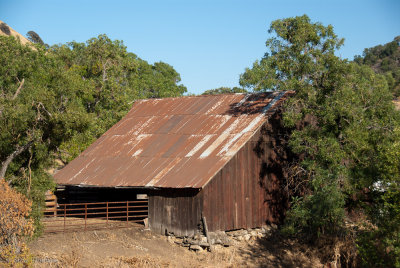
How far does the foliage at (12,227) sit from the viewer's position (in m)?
13.4

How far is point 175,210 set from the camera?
19453 millimetres

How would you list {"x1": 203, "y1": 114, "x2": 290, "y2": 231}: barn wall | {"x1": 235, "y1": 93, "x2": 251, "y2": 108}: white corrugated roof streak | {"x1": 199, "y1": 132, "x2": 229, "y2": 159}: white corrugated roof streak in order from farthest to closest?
{"x1": 235, "y1": 93, "x2": 251, "y2": 108}: white corrugated roof streak < {"x1": 199, "y1": 132, "x2": 229, "y2": 159}: white corrugated roof streak < {"x1": 203, "y1": 114, "x2": 290, "y2": 231}: barn wall

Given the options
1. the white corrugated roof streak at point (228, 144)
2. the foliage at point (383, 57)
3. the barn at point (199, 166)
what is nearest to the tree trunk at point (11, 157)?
the barn at point (199, 166)

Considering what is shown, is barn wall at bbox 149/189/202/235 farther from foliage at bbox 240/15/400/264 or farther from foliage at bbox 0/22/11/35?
foliage at bbox 0/22/11/35

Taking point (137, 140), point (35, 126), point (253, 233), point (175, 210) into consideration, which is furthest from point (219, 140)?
point (35, 126)

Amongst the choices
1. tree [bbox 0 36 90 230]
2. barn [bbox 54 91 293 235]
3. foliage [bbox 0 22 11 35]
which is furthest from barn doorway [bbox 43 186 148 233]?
foliage [bbox 0 22 11 35]

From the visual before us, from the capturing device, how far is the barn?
62.7 feet

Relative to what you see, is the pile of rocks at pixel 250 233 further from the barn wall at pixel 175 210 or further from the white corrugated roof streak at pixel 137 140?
the white corrugated roof streak at pixel 137 140

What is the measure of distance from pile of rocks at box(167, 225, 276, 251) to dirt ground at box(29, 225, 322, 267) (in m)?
0.18

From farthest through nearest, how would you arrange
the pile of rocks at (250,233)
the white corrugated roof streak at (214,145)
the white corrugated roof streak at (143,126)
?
1. the white corrugated roof streak at (143,126)
2. the white corrugated roof streak at (214,145)
3. the pile of rocks at (250,233)

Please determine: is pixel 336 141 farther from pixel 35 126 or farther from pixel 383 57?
pixel 383 57

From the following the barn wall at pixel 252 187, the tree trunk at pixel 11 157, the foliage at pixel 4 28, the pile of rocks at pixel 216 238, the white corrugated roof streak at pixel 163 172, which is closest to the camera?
the tree trunk at pixel 11 157

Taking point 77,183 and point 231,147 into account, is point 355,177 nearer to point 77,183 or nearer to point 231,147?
point 231,147

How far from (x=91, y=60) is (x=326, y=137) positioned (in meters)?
23.8
